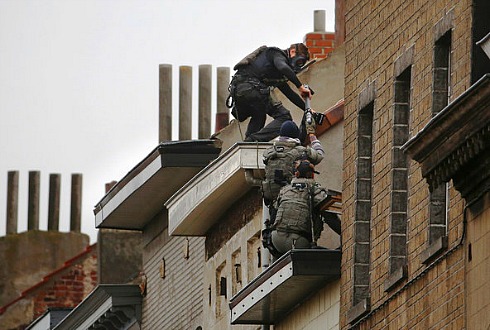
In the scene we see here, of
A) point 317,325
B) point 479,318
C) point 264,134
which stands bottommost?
point 479,318

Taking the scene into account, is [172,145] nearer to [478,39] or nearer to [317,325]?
[317,325]

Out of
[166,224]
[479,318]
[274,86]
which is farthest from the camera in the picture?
[166,224]

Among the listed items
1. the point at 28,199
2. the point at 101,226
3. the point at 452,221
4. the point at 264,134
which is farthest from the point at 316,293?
the point at 28,199

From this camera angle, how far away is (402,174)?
118 feet

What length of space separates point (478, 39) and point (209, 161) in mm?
19325

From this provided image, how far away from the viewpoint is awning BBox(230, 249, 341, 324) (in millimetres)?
39656

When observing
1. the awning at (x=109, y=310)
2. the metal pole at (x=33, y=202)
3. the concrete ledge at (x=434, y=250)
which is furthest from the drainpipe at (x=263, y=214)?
the metal pole at (x=33, y=202)

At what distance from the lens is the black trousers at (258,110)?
145 feet

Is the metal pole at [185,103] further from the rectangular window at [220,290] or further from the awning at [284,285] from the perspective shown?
the awning at [284,285]

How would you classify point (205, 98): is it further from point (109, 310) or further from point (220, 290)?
point (220, 290)

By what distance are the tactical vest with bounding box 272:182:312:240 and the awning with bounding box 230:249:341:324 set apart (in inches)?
21.5

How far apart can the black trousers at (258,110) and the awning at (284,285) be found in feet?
9.42

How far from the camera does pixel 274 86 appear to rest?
1750 inches

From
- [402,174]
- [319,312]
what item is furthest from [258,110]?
[402,174]
